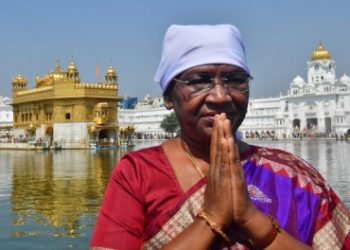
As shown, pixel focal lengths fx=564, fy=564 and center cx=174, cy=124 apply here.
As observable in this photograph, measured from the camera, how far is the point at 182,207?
1583 mm

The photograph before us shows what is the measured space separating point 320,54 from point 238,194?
76.6 m

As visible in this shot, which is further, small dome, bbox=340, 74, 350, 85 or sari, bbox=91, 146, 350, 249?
small dome, bbox=340, 74, 350, 85

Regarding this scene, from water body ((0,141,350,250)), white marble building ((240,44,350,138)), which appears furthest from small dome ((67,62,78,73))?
white marble building ((240,44,350,138))

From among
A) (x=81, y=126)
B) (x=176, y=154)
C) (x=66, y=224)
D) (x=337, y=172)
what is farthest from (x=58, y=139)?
(x=176, y=154)

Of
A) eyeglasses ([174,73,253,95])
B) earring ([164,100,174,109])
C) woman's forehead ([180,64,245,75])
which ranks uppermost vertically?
woman's forehead ([180,64,245,75])

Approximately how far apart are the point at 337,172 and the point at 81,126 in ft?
89.4

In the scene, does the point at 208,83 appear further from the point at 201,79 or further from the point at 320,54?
the point at 320,54

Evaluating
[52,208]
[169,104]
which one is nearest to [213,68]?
[169,104]

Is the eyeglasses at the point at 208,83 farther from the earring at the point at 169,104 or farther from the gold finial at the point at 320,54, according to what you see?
the gold finial at the point at 320,54

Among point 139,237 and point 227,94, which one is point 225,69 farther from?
point 139,237

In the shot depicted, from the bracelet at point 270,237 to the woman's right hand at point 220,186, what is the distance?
0.10m

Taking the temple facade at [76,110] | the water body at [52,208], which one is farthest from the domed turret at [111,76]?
the water body at [52,208]

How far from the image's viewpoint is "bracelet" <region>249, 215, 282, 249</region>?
148 centimetres

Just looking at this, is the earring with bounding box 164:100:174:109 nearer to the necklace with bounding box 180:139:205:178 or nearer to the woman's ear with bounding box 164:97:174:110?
the woman's ear with bounding box 164:97:174:110
